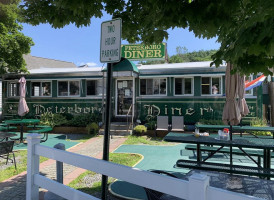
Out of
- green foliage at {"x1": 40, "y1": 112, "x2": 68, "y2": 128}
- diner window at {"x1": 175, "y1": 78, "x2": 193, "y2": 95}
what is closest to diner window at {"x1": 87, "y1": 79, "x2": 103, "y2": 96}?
green foliage at {"x1": 40, "y1": 112, "x2": 68, "y2": 128}

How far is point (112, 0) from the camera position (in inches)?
171

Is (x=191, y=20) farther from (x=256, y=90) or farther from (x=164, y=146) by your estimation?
(x=256, y=90)

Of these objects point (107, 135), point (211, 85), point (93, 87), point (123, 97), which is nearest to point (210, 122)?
point (211, 85)

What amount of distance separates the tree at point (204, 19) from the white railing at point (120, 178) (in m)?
1.44

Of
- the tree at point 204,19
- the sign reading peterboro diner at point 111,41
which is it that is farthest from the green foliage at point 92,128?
the sign reading peterboro diner at point 111,41

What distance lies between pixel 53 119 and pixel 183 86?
850 cm

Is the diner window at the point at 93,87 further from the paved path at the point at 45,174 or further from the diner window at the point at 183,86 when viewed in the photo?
the paved path at the point at 45,174

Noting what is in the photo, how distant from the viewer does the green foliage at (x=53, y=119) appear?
545 inches

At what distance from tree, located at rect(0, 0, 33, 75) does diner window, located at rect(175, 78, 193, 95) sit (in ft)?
30.3

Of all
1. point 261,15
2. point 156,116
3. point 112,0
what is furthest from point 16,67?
point 261,15

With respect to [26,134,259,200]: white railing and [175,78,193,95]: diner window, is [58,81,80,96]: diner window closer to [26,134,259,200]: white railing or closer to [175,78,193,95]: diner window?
[175,78,193,95]: diner window

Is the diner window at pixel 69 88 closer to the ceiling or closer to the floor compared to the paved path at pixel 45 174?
closer to the ceiling

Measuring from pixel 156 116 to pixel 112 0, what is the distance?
33.3 feet

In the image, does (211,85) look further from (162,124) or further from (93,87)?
(93,87)
